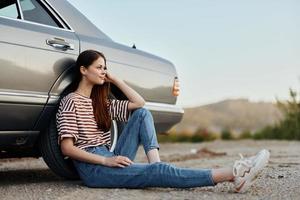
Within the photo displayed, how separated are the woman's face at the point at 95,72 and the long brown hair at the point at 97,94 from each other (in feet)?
0.09

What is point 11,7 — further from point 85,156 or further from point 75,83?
point 85,156

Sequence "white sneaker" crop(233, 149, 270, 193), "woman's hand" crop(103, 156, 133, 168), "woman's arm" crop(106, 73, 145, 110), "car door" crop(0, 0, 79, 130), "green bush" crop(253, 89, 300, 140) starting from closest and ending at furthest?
"white sneaker" crop(233, 149, 270, 193)
"woman's hand" crop(103, 156, 133, 168)
"car door" crop(0, 0, 79, 130)
"woman's arm" crop(106, 73, 145, 110)
"green bush" crop(253, 89, 300, 140)

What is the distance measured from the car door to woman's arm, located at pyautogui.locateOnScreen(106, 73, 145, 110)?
1.09 ft

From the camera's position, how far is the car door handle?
14.4 ft

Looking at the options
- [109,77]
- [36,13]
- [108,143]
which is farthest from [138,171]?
[36,13]

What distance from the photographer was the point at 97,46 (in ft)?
15.7

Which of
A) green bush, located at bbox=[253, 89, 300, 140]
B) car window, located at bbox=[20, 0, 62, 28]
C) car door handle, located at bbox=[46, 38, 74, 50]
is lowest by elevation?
green bush, located at bbox=[253, 89, 300, 140]

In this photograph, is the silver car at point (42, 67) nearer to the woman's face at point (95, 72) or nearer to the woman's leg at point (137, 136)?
the woman's face at point (95, 72)

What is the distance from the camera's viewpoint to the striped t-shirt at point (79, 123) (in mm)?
4122

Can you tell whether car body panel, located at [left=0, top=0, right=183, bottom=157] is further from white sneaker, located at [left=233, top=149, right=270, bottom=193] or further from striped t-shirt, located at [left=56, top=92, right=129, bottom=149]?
white sneaker, located at [left=233, top=149, right=270, bottom=193]

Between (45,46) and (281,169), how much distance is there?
230 centimetres

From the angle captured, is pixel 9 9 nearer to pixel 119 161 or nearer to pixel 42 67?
pixel 42 67

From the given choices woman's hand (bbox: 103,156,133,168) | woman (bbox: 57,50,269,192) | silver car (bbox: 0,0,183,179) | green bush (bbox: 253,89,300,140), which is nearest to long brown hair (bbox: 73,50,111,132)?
woman (bbox: 57,50,269,192)

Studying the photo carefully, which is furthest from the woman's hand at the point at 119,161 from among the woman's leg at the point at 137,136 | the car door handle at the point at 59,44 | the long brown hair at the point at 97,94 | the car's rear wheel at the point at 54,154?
the car door handle at the point at 59,44
